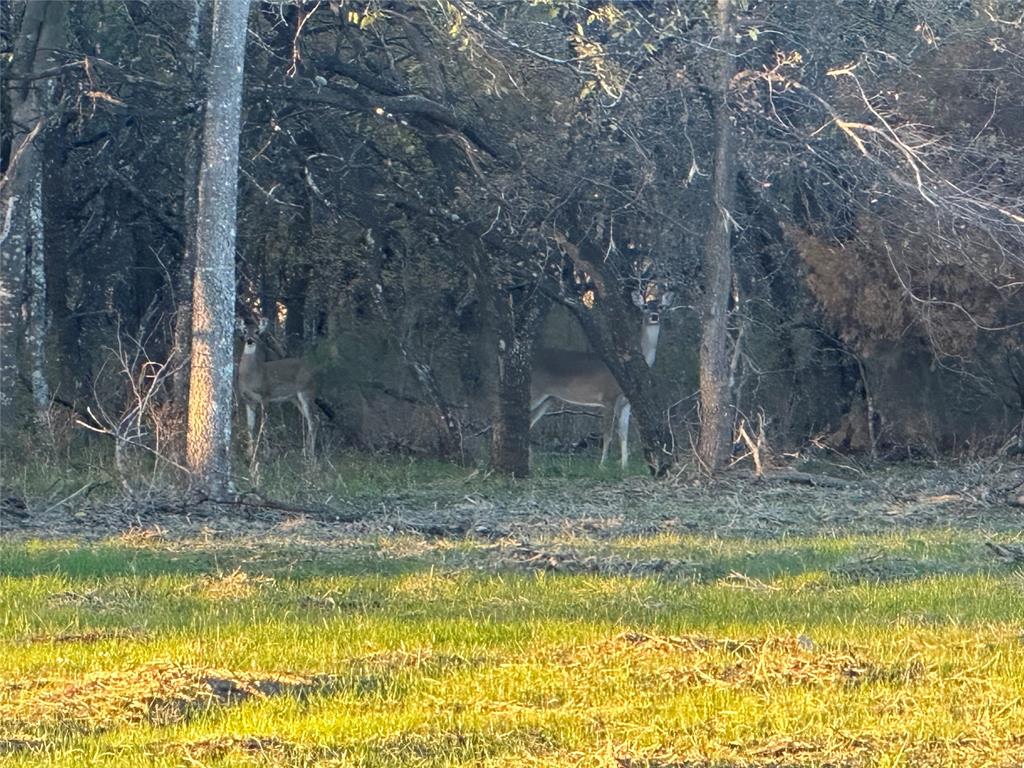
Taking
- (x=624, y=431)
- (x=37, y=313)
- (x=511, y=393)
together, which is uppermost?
(x=37, y=313)

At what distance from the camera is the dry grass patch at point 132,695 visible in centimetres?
609

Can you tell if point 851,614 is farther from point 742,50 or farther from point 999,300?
point 999,300

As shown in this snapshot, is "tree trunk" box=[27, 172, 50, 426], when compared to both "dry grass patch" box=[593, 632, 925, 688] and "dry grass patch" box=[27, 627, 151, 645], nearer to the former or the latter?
"dry grass patch" box=[27, 627, 151, 645]

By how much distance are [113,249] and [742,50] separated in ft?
27.6

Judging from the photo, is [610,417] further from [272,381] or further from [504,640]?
[504,640]

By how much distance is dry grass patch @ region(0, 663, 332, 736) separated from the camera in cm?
609

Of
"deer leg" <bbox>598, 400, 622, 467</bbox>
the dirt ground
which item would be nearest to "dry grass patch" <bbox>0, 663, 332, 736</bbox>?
the dirt ground

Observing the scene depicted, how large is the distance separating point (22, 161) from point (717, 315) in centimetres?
710

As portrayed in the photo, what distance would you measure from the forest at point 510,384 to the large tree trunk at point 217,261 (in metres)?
0.03

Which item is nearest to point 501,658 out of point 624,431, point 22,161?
point 22,161

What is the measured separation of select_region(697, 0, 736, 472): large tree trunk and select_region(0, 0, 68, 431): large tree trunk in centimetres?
657

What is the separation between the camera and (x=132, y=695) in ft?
20.9

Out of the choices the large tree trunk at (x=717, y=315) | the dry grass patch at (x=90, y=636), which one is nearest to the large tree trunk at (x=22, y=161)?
the large tree trunk at (x=717, y=315)

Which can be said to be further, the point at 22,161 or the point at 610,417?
the point at 610,417
